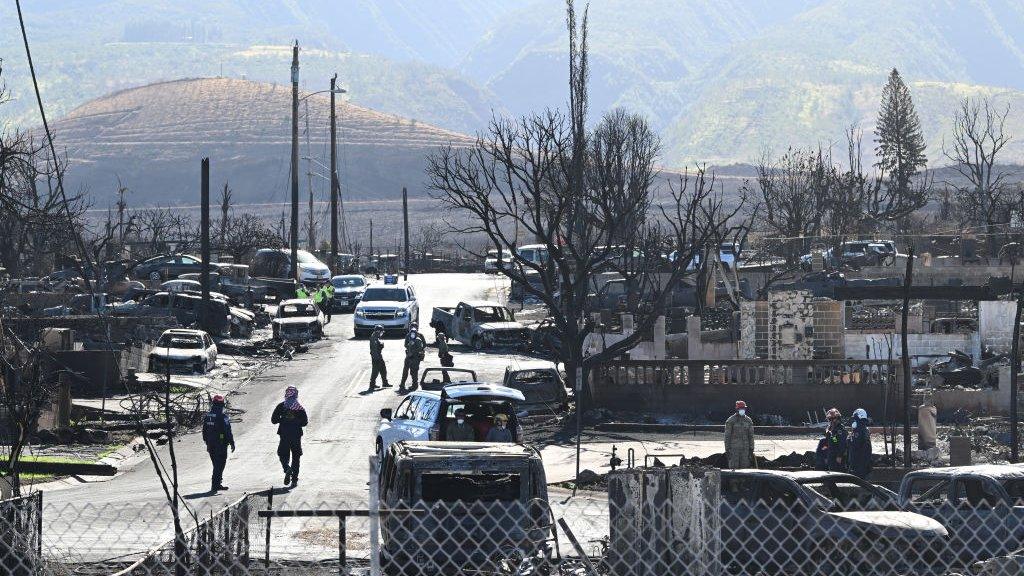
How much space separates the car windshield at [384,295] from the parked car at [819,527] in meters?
31.9

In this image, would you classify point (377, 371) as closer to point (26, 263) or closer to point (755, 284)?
point (755, 284)

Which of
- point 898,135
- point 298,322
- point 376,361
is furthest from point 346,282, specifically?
point 898,135

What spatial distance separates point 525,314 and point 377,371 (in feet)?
67.6

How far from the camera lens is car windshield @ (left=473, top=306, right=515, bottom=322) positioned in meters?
43.6

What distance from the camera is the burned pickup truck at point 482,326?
139 feet

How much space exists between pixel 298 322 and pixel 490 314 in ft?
19.1

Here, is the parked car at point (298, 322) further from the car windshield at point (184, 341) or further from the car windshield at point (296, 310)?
the car windshield at point (184, 341)

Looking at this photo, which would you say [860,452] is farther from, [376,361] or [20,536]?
[376,361]

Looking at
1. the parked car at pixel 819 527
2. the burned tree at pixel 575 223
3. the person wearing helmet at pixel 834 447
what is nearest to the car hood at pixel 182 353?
the burned tree at pixel 575 223

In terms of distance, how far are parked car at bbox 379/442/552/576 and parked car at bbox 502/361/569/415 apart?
16.0m

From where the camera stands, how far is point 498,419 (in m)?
19.6

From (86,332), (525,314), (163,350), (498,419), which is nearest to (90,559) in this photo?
→ (498,419)

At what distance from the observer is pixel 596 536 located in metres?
16.2

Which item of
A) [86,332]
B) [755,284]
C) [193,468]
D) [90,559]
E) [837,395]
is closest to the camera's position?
[90,559]
